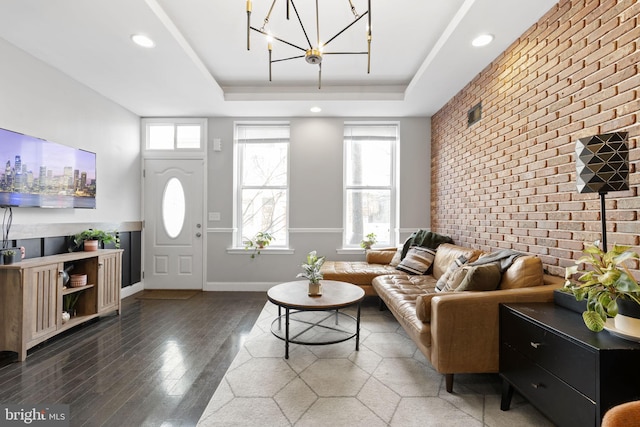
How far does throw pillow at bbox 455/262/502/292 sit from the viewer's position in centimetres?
222

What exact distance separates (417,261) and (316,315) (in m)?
1.39

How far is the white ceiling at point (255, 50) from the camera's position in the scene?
7.93 feet

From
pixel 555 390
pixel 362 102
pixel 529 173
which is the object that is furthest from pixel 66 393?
pixel 362 102

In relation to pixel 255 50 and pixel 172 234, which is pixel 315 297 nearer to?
pixel 255 50

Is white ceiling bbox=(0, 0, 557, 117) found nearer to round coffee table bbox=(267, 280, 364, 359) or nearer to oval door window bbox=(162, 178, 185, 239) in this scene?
oval door window bbox=(162, 178, 185, 239)

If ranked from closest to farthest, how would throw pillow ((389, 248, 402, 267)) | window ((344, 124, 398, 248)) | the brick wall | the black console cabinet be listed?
the black console cabinet → the brick wall → throw pillow ((389, 248, 402, 267)) → window ((344, 124, 398, 248))

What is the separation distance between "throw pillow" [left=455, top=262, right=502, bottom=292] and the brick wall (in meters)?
0.46

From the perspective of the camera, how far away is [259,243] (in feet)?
15.3

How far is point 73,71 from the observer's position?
3285 millimetres

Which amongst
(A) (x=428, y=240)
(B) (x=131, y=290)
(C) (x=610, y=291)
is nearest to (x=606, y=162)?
(C) (x=610, y=291)

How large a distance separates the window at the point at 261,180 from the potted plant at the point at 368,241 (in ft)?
4.03

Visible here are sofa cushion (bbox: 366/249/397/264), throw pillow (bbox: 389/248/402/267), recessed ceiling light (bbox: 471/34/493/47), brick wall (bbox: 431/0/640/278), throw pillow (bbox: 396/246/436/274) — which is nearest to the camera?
brick wall (bbox: 431/0/640/278)

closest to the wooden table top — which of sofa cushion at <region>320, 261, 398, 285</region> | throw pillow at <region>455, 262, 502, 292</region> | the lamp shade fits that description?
sofa cushion at <region>320, 261, 398, 285</region>

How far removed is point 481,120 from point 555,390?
2645mm
